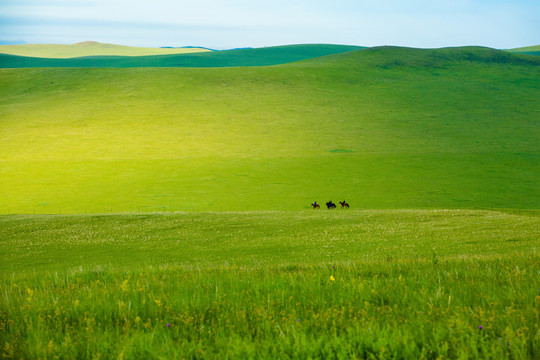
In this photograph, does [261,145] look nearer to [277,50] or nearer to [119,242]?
[119,242]

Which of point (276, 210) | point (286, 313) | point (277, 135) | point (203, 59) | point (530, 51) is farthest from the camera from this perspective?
point (530, 51)

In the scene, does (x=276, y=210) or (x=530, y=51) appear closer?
(x=276, y=210)

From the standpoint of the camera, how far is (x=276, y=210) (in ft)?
86.2

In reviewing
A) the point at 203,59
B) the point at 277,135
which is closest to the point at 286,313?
the point at 277,135

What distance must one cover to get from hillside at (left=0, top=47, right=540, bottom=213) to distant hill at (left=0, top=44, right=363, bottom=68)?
191 feet

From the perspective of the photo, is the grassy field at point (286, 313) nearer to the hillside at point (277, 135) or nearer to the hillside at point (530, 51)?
the hillside at point (277, 135)

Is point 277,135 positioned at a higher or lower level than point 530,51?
lower

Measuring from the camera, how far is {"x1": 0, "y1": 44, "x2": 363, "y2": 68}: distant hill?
13112 centimetres

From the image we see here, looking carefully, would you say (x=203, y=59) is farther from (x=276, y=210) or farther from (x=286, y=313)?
(x=286, y=313)

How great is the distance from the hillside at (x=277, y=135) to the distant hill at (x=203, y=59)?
5827 centimetres

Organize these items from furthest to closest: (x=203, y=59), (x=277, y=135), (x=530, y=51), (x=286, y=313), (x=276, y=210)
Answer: (x=530, y=51)
(x=203, y=59)
(x=277, y=135)
(x=276, y=210)
(x=286, y=313)

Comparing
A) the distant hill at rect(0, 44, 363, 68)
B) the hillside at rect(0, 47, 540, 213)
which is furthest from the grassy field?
the distant hill at rect(0, 44, 363, 68)

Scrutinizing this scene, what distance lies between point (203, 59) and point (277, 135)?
9366 cm

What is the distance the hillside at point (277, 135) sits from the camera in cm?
3247
